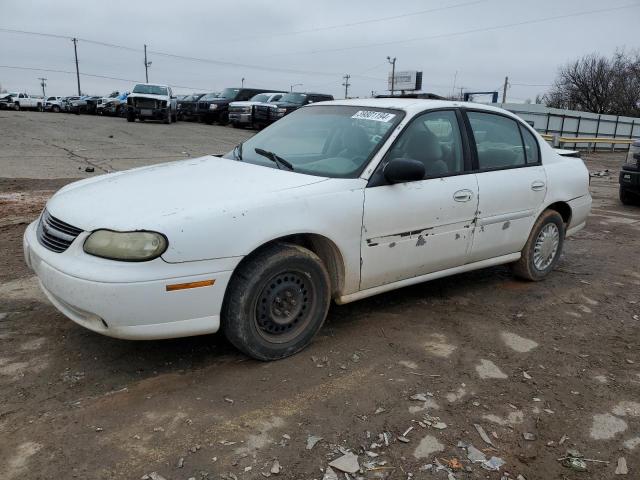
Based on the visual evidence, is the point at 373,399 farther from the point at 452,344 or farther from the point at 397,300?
the point at 397,300

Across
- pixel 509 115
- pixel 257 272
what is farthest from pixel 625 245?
pixel 257 272

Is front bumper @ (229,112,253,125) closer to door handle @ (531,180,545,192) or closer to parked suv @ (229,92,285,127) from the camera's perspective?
parked suv @ (229,92,285,127)

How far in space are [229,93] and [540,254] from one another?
26.0 metres

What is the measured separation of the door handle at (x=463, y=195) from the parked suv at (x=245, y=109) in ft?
68.0

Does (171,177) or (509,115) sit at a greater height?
(509,115)

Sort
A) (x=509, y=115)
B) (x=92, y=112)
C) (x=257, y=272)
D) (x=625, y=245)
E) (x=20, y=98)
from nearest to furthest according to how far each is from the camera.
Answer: (x=257, y=272) < (x=509, y=115) < (x=625, y=245) < (x=92, y=112) < (x=20, y=98)

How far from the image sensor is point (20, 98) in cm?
4231

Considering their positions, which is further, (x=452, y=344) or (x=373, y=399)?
(x=452, y=344)

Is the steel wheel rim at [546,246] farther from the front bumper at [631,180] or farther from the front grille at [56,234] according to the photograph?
the front bumper at [631,180]

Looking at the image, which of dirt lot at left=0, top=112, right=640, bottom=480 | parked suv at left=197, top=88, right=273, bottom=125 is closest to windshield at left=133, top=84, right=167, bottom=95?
parked suv at left=197, top=88, right=273, bottom=125

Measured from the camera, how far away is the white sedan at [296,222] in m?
2.85

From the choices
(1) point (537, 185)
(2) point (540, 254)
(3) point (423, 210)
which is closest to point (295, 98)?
(2) point (540, 254)

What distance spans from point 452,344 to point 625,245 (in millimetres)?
4270

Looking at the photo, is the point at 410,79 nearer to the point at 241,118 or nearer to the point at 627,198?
the point at 241,118
